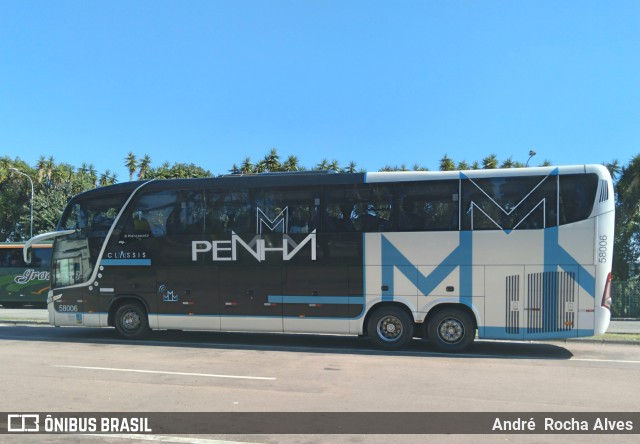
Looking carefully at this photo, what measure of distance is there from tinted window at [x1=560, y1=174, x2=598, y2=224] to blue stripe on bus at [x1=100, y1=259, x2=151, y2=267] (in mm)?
9947

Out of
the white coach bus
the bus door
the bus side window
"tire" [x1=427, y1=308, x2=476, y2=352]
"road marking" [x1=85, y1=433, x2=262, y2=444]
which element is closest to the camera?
"road marking" [x1=85, y1=433, x2=262, y2=444]

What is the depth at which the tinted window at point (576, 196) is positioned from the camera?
1014 cm

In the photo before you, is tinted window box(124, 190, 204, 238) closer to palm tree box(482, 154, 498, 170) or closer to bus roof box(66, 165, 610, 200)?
bus roof box(66, 165, 610, 200)

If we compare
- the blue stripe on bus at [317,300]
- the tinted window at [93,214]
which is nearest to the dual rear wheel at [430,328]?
the blue stripe on bus at [317,300]

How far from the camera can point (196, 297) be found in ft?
40.4

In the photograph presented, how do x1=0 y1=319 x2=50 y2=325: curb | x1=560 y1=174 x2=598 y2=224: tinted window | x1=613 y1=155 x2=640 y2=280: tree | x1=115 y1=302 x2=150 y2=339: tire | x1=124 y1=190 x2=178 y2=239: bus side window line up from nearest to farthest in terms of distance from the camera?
x1=560 y1=174 x2=598 y2=224: tinted window < x1=124 y1=190 x2=178 y2=239: bus side window < x1=115 y1=302 x2=150 y2=339: tire < x1=0 y1=319 x2=50 y2=325: curb < x1=613 y1=155 x2=640 y2=280: tree

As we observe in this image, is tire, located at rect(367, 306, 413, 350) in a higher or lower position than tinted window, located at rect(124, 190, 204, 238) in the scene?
lower

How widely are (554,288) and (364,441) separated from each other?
6913mm

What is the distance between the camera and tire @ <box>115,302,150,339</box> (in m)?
12.9

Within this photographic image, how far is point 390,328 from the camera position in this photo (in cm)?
1125

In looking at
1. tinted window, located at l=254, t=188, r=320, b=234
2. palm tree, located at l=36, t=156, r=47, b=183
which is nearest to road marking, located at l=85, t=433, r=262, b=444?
tinted window, located at l=254, t=188, r=320, b=234

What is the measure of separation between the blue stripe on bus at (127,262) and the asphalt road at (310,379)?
2.03 m

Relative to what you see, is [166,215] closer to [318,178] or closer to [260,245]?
[260,245]

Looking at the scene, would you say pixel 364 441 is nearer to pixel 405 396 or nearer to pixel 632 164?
pixel 405 396
